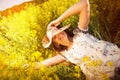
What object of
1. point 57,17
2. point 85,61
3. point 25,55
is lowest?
point 85,61

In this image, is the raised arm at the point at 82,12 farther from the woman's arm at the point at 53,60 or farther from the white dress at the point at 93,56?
the woman's arm at the point at 53,60

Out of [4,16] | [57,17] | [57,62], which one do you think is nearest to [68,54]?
[57,62]

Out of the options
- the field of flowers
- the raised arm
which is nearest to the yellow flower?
the field of flowers

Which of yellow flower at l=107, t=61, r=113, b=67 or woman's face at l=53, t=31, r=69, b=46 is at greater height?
woman's face at l=53, t=31, r=69, b=46

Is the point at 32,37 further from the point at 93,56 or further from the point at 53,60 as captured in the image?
the point at 93,56

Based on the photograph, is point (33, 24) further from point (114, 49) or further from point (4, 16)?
point (114, 49)

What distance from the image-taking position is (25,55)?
98.1 inches

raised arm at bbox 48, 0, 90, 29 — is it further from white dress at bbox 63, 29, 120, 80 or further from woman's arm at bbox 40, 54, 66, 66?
woman's arm at bbox 40, 54, 66, 66

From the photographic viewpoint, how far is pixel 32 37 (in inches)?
99.1

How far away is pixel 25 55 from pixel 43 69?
0.54 feet

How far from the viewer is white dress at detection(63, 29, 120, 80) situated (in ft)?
7.97

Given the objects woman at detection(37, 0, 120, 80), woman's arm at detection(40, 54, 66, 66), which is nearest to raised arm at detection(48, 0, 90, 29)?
woman at detection(37, 0, 120, 80)

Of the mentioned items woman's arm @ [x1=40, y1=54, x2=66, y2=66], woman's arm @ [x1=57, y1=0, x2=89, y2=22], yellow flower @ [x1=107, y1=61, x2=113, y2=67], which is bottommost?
yellow flower @ [x1=107, y1=61, x2=113, y2=67]

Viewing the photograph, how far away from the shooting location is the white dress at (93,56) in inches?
95.7
